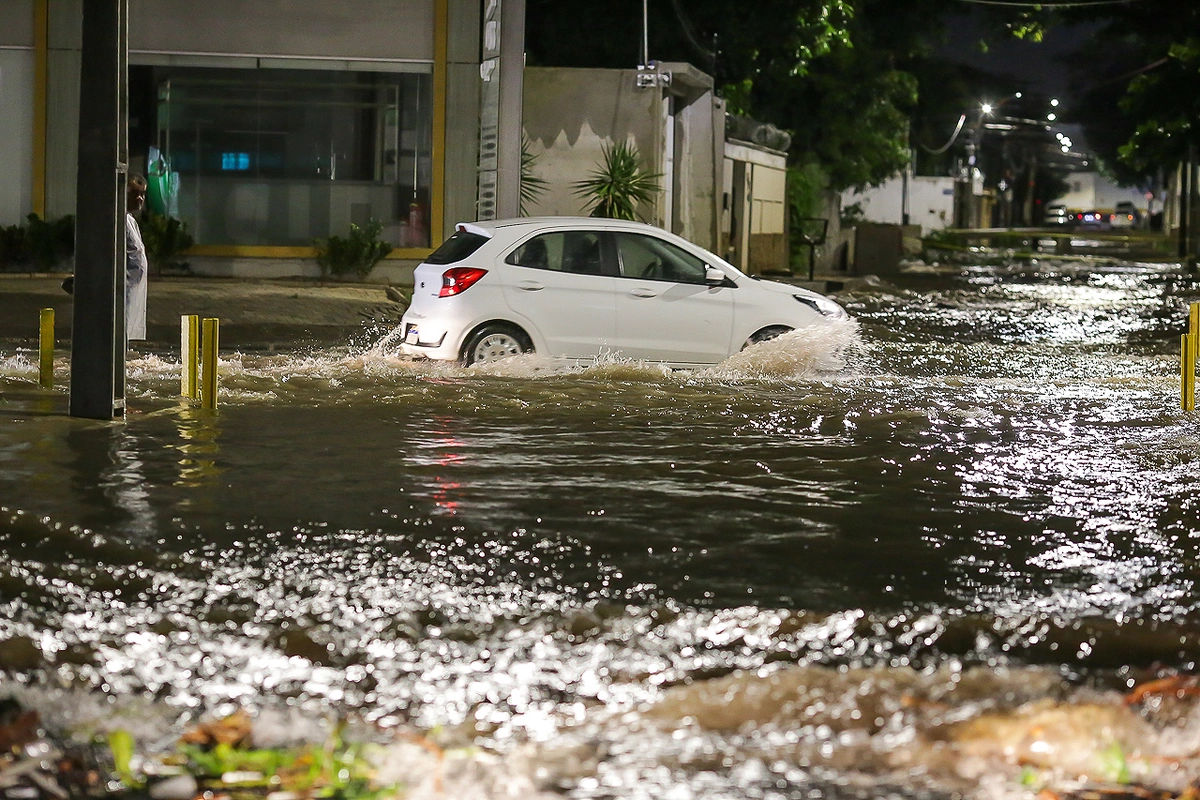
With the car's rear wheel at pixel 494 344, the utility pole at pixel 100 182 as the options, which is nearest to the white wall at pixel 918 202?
the car's rear wheel at pixel 494 344

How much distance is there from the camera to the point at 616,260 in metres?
13.7

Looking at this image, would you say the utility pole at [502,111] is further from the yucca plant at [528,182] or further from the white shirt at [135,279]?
→ the white shirt at [135,279]

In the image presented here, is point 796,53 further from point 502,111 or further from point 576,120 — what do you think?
point 502,111

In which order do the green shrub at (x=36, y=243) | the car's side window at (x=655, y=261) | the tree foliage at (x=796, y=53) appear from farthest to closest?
1. the tree foliage at (x=796, y=53)
2. the green shrub at (x=36, y=243)
3. the car's side window at (x=655, y=261)

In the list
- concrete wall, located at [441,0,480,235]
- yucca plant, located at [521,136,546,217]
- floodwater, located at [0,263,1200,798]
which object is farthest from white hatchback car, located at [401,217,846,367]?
yucca plant, located at [521,136,546,217]

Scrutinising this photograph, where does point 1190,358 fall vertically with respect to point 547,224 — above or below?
below

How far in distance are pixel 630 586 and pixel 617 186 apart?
59.6 feet

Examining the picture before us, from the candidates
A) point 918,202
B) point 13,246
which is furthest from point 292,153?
point 918,202

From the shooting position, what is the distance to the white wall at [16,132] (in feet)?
71.5

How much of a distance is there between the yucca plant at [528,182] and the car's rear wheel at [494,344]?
33.4ft

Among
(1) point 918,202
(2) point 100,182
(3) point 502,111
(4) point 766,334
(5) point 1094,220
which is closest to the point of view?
(2) point 100,182

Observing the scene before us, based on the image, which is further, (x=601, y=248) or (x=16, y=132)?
(x=16, y=132)

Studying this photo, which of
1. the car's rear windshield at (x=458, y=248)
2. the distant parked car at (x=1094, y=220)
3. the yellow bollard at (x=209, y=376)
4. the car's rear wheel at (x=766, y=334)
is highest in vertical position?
the distant parked car at (x=1094, y=220)

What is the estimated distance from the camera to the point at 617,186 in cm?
2405
